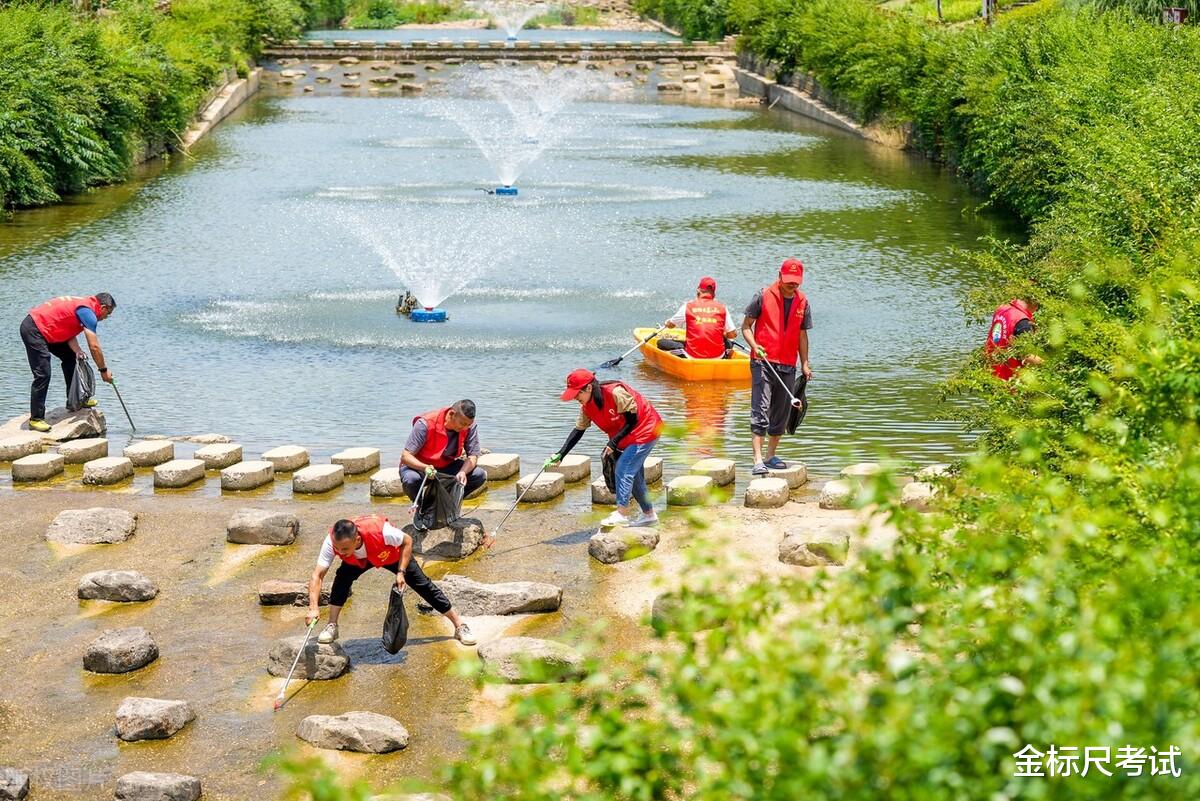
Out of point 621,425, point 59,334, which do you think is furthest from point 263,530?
point 59,334

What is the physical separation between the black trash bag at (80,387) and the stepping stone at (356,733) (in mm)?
8824

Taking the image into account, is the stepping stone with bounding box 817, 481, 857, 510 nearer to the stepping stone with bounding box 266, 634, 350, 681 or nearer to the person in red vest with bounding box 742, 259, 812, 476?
the person in red vest with bounding box 742, 259, 812, 476

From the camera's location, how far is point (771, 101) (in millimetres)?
56312

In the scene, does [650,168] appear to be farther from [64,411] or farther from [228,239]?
[64,411]

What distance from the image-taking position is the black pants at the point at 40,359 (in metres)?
17.8

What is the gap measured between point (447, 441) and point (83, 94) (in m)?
25.2

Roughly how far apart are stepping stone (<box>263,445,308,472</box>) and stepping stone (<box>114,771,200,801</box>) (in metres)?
7.28

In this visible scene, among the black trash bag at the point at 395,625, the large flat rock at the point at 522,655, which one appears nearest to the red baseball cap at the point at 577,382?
the black trash bag at the point at 395,625

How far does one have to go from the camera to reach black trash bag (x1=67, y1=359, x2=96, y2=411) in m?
18.2

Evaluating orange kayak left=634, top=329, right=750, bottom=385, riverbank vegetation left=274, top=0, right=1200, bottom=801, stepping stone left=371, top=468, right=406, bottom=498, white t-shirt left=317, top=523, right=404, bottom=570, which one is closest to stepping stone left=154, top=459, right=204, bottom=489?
stepping stone left=371, top=468, right=406, bottom=498

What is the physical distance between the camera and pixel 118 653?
1165 centimetres

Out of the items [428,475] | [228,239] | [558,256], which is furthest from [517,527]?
[228,239]

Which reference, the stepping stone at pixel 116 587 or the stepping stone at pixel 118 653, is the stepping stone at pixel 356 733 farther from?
the stepping stone at pixel 116 587

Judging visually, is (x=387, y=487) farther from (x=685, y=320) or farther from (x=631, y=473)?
(x=685, y=320)
